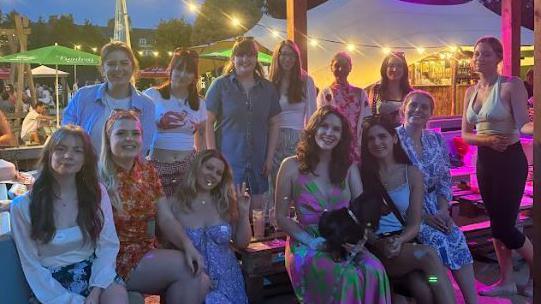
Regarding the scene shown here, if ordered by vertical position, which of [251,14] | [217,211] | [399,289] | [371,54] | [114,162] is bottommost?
[399,289]

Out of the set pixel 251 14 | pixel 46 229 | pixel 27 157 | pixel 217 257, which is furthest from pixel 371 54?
pixel 251 14

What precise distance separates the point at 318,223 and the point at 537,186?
123 centimetres

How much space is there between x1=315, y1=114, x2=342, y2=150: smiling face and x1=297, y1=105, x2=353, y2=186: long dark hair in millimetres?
25

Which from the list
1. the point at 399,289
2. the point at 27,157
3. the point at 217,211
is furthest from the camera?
the point at 27,157

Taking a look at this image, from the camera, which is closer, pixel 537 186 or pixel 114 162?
pixel 114 162

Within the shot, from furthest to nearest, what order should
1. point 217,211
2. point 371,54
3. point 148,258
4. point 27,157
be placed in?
point 371,54 → point 27,157 → point 217,211 → point 148,258

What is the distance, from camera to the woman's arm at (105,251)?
2391mm

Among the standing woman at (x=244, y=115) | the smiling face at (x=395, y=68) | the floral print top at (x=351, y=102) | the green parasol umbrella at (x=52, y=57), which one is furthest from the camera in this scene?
the green parasol umbrella at (x=52, y=57)

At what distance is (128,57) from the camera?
3.28m

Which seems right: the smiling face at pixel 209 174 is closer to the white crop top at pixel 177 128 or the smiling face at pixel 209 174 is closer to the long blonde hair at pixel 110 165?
the long blonde hair at pixel 110 165

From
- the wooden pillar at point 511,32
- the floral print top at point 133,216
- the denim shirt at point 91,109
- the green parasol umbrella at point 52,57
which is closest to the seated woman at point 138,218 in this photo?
the floral print top at point 133,216

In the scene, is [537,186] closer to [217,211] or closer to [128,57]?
[217,211]

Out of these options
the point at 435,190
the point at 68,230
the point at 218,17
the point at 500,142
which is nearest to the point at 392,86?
the point at 500,142

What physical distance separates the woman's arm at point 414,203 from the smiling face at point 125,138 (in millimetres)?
1537
